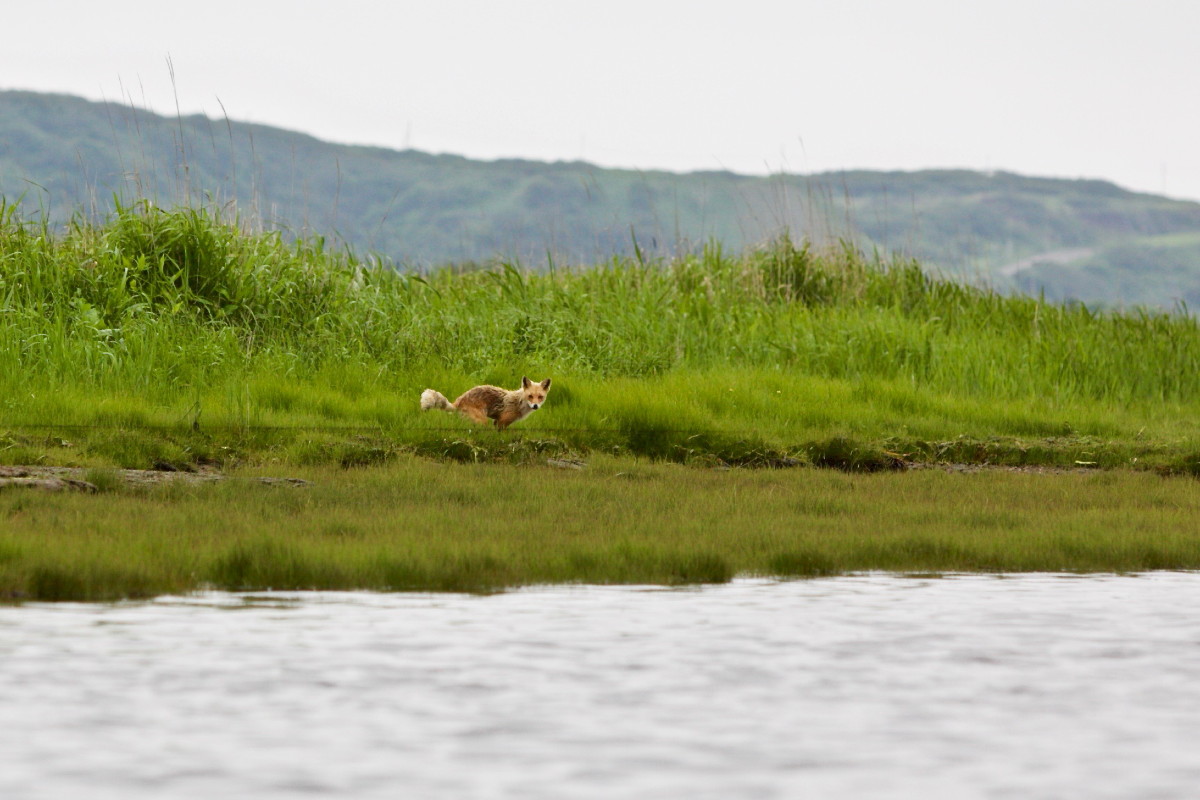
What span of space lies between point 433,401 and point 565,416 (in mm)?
1176

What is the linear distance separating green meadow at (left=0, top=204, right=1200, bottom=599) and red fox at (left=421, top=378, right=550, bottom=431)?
7.6 inches

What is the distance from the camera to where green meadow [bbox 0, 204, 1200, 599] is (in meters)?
8.70

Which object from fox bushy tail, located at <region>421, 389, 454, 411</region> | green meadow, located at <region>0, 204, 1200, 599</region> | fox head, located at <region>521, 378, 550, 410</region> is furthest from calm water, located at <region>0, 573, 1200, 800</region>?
fox bushy tail, located at <region>421, 389, 454, 411</region>

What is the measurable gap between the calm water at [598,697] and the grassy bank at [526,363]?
5.20m

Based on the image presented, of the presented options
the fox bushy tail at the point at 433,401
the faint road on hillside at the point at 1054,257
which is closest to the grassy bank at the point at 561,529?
the fox bushy tail at the point at 433,401

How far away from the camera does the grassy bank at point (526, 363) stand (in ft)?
41.0

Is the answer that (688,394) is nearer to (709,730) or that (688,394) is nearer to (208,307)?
(208,307)

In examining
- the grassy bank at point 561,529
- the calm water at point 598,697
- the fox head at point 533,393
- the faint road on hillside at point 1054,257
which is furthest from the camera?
the faint road on hillside at point 1054,257

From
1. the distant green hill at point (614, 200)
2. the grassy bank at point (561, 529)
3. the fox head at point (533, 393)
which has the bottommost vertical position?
the grassy bank at point (561, 529)

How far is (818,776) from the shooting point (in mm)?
4496

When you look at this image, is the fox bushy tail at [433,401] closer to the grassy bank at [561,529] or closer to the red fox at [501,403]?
the red fox at [501,403]

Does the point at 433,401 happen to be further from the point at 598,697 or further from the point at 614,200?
the point at 614,200

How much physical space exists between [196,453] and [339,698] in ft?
21.9

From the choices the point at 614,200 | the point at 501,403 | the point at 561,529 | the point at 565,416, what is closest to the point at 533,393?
the point at 501,403
